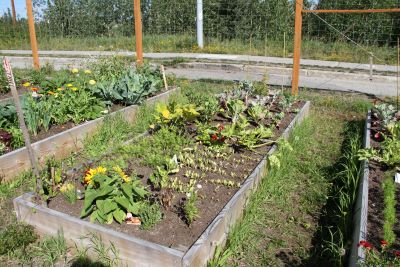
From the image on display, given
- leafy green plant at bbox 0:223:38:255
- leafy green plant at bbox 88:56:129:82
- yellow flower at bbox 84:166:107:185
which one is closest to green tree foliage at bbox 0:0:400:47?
leafy green plant at bbox 88:56:129:82

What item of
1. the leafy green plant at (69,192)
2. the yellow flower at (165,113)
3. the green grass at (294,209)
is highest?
the yellow flower at (165,113)

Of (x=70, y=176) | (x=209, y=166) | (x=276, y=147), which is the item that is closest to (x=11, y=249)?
(x=70, y=176)

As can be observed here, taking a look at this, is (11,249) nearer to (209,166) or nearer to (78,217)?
(78,217)

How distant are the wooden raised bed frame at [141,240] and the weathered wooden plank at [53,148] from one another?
93 centimetres

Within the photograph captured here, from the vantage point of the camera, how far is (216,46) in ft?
47.1

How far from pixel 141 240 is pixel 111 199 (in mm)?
526

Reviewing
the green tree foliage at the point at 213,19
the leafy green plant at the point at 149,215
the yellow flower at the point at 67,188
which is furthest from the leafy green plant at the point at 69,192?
the green tree foliage at the point at 213,19

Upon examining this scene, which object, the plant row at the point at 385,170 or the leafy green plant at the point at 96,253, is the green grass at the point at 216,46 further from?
the leafy green plant at the point at 96,253

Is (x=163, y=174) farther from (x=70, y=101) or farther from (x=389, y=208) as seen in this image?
(x=70, y=101)

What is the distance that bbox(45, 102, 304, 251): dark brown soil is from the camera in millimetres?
3002

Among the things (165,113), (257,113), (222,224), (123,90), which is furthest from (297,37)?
(222,224)

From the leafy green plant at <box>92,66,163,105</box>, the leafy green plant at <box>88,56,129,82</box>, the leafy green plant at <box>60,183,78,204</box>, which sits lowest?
the leafy green plant at <box>60,183,78,204</box>

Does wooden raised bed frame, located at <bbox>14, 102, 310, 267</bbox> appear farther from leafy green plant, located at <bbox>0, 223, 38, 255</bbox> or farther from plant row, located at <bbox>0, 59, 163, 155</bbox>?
plant row, located at <bbox>0, 59, 163, 155</bbox>

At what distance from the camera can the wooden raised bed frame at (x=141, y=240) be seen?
107 inches
